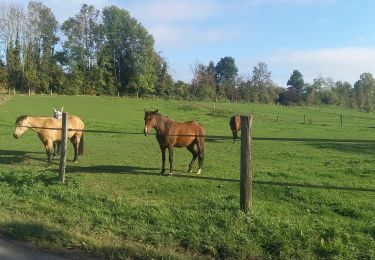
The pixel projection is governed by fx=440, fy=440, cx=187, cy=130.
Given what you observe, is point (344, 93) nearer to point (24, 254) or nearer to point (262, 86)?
point (262, 86)

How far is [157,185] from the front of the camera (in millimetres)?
10492

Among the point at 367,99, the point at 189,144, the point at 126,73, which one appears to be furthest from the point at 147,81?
the point at 189,144

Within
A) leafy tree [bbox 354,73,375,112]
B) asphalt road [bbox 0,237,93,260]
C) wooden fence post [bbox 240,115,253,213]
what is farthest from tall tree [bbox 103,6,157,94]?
asphalt road [bbox 0,237,93,260]

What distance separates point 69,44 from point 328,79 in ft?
225

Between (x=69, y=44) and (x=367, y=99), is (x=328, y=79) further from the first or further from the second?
(x=69, y=44)

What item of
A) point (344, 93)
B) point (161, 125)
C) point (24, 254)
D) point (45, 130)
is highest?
point (344, 93)

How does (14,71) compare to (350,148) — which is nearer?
(350,148)

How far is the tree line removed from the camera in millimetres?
69750

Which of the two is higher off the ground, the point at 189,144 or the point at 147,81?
the point at 147,81

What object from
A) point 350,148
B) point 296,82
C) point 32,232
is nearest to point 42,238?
point 32,232

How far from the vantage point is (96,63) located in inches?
3108

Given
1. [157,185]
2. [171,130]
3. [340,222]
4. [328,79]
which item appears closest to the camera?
[340,222]

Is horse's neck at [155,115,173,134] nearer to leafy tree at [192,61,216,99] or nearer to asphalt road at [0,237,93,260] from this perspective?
asphalt road at [0,237,93,260]

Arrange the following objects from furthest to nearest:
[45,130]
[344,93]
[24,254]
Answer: [344,93]
[45,130]
[24,254]
